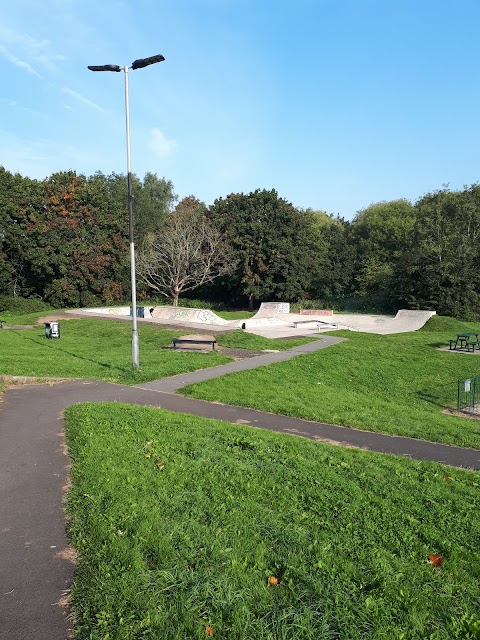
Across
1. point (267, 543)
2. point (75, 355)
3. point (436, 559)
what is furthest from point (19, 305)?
point (436, 559)

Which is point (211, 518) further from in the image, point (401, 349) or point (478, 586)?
point (401, 349)

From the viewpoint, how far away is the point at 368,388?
14.1m

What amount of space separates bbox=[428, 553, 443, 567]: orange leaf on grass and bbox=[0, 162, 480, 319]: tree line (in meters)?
34.3

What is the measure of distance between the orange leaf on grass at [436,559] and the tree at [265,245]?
3720cm

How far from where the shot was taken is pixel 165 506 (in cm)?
451

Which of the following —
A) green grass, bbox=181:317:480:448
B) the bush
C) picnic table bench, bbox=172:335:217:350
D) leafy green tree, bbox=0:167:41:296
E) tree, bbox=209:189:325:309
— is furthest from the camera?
tree, bbox=209:189:325:309

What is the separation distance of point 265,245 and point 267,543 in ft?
125

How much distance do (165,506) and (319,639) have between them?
2039 millimetres

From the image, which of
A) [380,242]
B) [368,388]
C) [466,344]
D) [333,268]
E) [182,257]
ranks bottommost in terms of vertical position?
[368,388]

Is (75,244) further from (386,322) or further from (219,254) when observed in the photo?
(386,322)

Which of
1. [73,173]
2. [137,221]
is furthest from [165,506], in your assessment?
[137,221]

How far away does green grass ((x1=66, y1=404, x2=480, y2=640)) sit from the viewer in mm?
3006

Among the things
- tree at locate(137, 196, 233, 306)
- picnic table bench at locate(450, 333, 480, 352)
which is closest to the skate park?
tree at locate(137, 196, 233, 306)

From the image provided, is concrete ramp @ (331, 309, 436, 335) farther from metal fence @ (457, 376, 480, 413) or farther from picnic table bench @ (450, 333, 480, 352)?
metal fence @ (457, 376, 480, 413)
